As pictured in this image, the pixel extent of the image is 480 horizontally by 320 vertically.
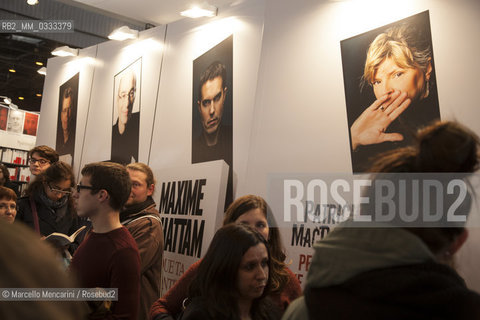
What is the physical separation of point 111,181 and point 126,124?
10.3 ft

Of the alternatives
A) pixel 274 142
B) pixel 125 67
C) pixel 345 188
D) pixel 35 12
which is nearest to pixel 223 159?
pixel 274 142

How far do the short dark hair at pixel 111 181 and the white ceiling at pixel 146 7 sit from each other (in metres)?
3.86

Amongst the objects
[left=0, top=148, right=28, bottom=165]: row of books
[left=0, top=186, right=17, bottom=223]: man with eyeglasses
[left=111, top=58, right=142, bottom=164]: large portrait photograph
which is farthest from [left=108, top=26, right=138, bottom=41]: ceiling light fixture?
[left=0, top=148, right=28, bottom=165]: row of books

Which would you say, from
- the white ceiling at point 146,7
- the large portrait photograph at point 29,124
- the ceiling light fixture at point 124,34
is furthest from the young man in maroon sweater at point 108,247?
the large portrait photograph at point 29,124

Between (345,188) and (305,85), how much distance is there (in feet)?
Result: 2.80

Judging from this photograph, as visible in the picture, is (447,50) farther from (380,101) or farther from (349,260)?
A: (349,260)

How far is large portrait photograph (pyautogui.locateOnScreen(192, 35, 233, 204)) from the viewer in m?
4.24

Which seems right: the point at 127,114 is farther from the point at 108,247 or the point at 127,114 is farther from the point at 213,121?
the point at 108,247

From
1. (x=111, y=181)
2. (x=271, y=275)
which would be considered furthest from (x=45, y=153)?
(x=271, y=275)

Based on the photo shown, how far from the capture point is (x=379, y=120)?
3.11m

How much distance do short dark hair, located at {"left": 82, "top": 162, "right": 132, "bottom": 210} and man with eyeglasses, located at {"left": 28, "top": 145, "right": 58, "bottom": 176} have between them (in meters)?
2.72

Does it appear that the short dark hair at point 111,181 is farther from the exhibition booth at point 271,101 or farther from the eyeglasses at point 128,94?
the eyeglasses at point 128,94

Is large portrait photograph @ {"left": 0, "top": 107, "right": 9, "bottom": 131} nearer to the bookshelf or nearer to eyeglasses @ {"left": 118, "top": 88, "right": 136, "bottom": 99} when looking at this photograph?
the bookshelf

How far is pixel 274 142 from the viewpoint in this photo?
12.5 feet
